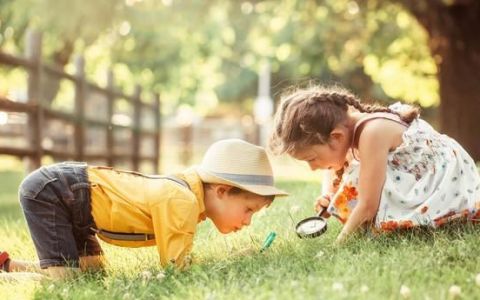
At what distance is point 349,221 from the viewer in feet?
11.6

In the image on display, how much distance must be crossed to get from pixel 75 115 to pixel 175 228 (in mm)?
7327

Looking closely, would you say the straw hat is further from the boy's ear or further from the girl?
the girl

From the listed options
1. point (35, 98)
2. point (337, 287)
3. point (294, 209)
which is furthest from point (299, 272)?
point (35, 98)

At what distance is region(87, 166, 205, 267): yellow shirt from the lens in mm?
3295

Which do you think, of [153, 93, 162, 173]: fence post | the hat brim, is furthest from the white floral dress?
A: [153, 93, 162, 173]: fence post

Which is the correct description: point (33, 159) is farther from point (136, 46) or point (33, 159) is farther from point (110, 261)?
point (136, 46)

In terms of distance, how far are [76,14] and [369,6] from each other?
15.4ft

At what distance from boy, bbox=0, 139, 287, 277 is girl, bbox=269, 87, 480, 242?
25 cm

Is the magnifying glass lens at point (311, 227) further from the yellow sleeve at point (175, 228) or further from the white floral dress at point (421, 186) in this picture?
the yellow sleeve at point (175, 228)

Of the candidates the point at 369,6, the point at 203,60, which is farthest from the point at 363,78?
the point at 369,6

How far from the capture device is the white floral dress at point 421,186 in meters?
3.57

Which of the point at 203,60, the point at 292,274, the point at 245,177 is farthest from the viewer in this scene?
the point at 203,60

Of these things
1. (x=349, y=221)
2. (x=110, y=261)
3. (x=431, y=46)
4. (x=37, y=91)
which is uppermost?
(x=431, y=46)

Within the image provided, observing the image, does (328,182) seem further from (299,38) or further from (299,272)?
(299,38)
